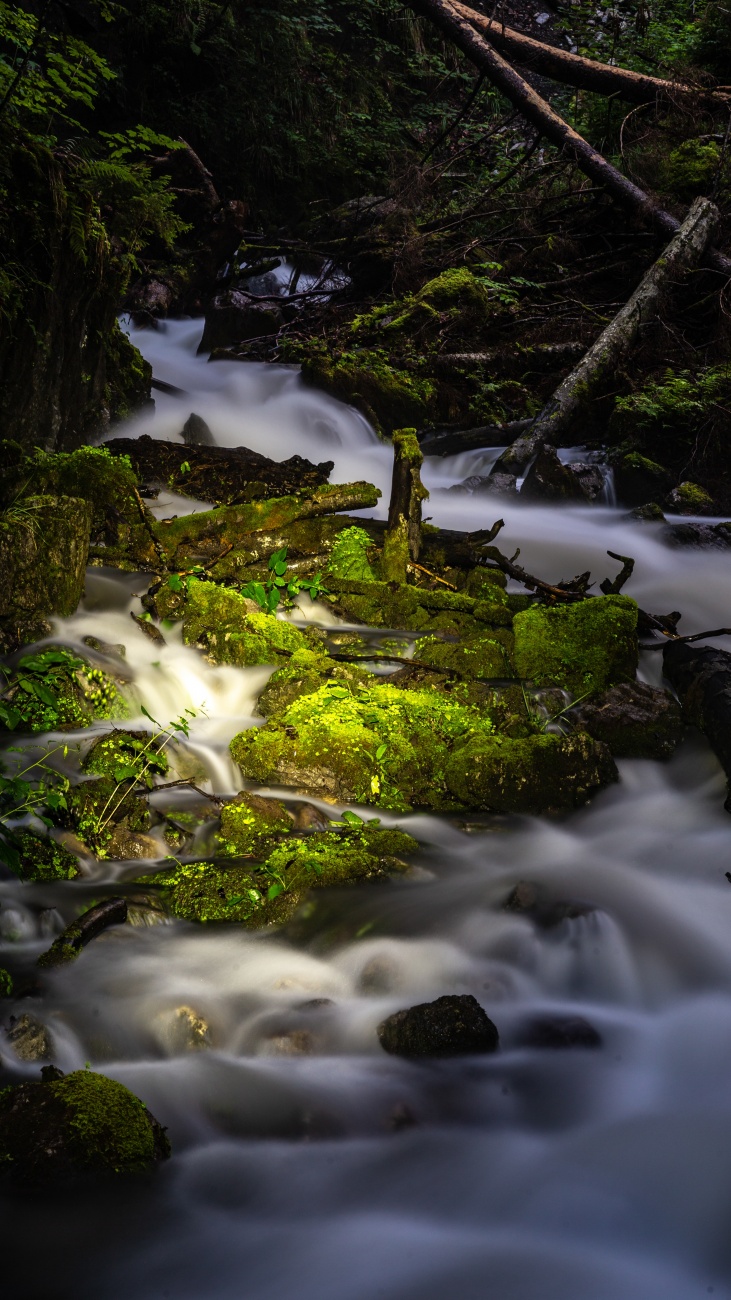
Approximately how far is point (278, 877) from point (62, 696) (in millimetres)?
1659

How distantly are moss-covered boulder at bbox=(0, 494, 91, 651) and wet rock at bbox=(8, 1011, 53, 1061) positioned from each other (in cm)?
245

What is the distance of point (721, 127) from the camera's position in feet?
43.0

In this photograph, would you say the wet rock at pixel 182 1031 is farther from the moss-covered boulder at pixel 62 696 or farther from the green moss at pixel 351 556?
the green moss at pixel 351 556

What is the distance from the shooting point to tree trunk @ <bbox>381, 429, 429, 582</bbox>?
5906 millimetres

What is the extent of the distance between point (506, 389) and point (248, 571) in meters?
7.25

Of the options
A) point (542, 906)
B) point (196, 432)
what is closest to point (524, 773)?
point (542, 906)

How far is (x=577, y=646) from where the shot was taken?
515 centimetres

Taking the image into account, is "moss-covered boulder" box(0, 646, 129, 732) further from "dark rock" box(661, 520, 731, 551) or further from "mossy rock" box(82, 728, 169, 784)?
"dark rock" box(661, 520, 731, 551)

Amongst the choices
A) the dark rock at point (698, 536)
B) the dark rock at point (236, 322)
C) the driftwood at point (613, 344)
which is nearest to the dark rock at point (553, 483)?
the driftwood at point (613, 344)

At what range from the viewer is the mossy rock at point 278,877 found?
10.9ft

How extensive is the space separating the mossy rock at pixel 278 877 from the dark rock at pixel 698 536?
552cm

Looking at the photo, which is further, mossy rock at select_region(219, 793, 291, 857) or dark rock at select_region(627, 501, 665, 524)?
dark rock at select_region(627, 501, 665, 524)

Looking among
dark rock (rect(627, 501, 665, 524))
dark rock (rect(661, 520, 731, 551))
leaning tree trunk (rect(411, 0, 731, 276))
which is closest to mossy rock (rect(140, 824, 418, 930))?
dark rock (rect(661, 520, 731, 551))

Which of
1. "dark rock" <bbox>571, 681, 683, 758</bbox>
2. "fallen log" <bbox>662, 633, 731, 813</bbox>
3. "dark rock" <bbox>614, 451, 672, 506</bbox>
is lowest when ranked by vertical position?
"dark rock" <bbox>571, 681, 683, 758</bbox>
